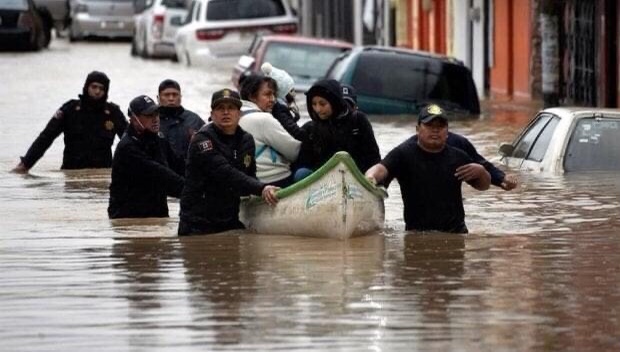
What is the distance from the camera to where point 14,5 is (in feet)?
161

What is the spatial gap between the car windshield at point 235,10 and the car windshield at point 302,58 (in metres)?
11.5

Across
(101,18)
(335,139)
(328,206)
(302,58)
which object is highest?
(335,139)

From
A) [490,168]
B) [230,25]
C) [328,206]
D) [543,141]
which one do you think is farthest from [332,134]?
[230,25]

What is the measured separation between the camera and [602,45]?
32219 millimetres

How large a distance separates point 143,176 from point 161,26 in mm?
35974

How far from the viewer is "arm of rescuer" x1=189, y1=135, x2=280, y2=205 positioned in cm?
1436

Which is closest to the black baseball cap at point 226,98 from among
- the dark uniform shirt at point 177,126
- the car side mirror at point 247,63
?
the dark uniform shirt at point 177,126

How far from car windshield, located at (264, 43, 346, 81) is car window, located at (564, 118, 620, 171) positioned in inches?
531

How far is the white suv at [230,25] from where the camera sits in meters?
44.3

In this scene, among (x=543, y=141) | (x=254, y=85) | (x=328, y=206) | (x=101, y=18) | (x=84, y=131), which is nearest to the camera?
(x=328, y=206)

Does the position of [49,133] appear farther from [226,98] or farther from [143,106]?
[226,98]

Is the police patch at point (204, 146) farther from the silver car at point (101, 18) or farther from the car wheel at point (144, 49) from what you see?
the silver car at point (101, 18)

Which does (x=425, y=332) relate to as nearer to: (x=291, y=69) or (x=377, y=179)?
(x=377, y=179)

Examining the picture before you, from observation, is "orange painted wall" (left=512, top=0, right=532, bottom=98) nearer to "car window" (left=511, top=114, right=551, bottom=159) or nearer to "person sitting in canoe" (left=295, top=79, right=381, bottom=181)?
"car window" (left=511, top=114, right=551, bottom=159)
